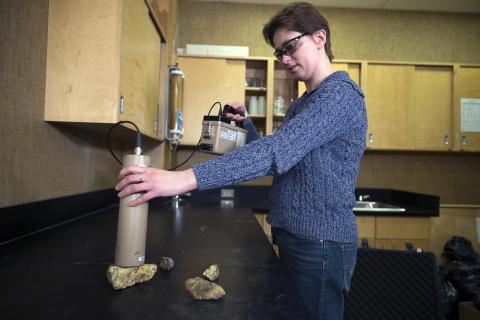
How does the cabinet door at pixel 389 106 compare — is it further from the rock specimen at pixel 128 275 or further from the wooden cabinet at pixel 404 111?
the rock specimen at pixel 128 275

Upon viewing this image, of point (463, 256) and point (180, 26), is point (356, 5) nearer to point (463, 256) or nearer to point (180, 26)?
point (180, 26)

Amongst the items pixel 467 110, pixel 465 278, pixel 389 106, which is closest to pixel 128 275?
pixel 465 278

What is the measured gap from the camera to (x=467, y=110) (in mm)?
2738

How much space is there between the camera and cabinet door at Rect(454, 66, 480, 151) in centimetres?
270

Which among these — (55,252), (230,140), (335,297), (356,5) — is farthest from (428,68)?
(55,252)

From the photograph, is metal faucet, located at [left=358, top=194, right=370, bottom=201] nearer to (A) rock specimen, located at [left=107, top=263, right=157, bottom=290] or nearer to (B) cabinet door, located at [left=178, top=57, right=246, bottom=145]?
(B) cabinet door, located at [left=178, top=57, right=246, bottom=145]

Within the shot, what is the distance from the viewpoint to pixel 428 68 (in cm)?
272

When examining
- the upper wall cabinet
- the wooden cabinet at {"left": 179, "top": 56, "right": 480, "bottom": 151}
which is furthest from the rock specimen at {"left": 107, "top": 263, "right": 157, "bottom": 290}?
the wooden cabinet at {"left": 179, "top": 56, "right": 480, "bottom": 151}

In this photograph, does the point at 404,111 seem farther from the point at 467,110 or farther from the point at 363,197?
the point at 363,197

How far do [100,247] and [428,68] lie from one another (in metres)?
2.90

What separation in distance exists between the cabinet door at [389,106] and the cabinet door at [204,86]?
1.12m

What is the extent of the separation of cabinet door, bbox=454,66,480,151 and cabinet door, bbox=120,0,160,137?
252 cm

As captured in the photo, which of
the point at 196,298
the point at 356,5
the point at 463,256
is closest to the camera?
the point at 196,298

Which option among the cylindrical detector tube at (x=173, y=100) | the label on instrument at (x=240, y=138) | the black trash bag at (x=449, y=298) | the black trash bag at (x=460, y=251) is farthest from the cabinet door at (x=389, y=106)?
the label on instrument at (x=240, y=138)
